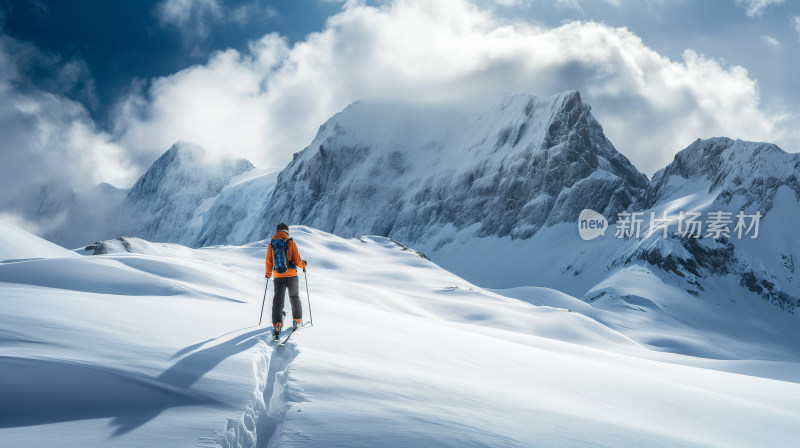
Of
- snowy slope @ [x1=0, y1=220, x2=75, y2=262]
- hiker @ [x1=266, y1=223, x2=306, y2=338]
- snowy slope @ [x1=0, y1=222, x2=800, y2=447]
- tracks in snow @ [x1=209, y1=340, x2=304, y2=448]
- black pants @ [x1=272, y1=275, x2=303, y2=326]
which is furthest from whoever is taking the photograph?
snowy slope @ [x1=0, y1=220, x2=75, y2=262]

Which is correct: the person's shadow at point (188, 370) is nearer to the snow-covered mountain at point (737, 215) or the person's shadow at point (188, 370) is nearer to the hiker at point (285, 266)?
the hiker at point (285, 266)

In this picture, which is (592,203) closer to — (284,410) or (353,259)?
(353,259)

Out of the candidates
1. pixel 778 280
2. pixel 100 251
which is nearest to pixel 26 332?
pixel 100 251

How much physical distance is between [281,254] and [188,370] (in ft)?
15.4

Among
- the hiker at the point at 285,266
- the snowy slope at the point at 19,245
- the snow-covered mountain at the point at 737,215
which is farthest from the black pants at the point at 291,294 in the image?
the snow-covered mountain at the point at 737,215

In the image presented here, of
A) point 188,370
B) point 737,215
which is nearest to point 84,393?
→ point 188,370

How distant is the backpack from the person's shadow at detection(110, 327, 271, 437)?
215 cm

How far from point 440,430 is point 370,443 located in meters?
0.79

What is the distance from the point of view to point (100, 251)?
43.4 metres

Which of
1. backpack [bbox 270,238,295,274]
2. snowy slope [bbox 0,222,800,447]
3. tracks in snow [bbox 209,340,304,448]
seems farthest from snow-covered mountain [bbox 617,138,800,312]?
tracks in snow [bbox 209,340,304,448]

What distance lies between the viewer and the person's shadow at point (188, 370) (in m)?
4.57

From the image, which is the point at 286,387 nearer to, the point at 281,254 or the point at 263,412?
the point at 263,412

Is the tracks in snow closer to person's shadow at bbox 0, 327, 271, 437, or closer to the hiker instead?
person's shadow at bbox 0, 327, 271, 437

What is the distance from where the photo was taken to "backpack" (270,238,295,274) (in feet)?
33.7
